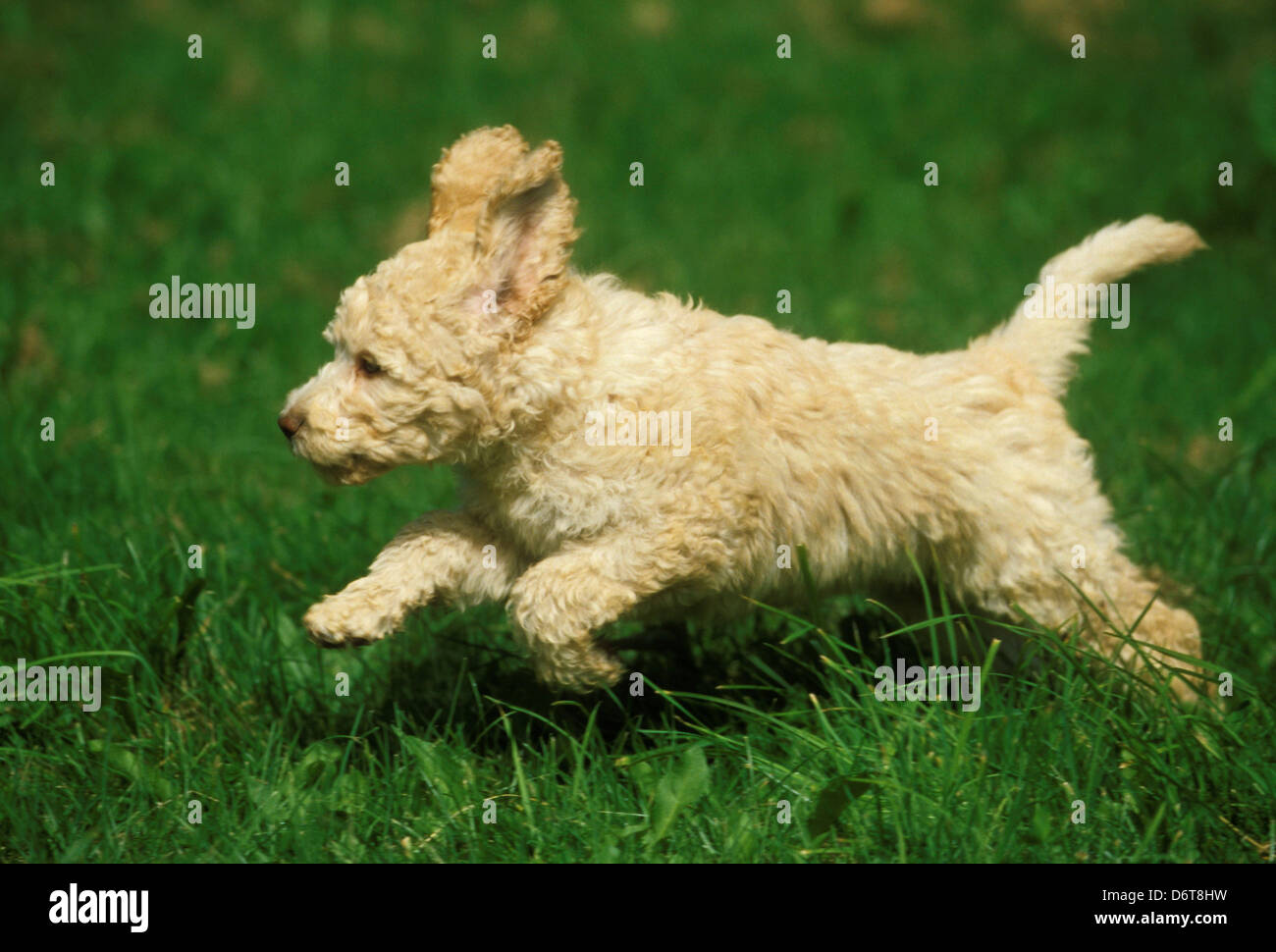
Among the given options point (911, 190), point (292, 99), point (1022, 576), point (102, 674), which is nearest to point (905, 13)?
point (911, 190)

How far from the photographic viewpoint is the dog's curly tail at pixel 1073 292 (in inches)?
151

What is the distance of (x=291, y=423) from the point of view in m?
3.19

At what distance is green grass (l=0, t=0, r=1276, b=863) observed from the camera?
3.24 m

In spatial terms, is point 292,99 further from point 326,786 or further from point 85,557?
point 326,786

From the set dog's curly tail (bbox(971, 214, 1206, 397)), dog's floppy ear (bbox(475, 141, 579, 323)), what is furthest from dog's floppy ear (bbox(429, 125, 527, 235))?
dog's curly tail (bbox(971, 214, 1206, 397))

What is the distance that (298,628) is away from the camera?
162 inches
